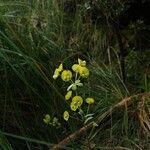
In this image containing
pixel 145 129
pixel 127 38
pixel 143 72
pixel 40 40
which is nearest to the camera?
pixel 145 129

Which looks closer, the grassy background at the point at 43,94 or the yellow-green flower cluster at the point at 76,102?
the yellow-green flower cluster at the point at 76,102

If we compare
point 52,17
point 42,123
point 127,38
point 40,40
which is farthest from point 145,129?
point 52,17

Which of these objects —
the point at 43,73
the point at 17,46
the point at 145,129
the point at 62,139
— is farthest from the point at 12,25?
the point at 145,129

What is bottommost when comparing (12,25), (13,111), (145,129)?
(145,129)

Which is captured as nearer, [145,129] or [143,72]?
[145,129]

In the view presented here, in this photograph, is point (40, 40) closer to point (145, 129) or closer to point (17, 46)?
point (17, 46)

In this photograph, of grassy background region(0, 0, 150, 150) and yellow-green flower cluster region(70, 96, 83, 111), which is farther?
grassy background region(0, 0, 150, 150)

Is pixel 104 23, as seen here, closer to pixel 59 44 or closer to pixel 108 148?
pixel 59 44

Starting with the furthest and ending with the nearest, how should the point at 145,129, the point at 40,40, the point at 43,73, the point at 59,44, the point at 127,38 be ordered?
1. the point at 127,38
2. the point at 59,44
3. the point at 40,40
4. the point at 145,129
5. the point at 43,73

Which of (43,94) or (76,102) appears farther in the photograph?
(43,94)

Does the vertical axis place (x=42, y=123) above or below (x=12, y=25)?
below
